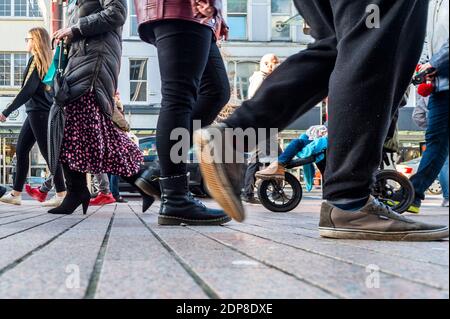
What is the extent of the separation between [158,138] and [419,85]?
2598 mm

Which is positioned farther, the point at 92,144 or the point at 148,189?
the point at 92,144

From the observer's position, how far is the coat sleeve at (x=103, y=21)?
3708 mm

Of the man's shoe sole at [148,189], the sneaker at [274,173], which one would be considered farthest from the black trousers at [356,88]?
the sneaker at [274,173]

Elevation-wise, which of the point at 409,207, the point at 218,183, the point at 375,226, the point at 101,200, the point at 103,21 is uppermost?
the point at 103,21

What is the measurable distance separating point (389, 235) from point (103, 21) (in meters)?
2.47

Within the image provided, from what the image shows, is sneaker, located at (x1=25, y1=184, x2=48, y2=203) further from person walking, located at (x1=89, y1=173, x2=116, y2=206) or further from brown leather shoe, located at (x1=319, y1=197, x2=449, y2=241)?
brown leather shoe, located at (x1=319, y1=197, x2=449, y2=241)

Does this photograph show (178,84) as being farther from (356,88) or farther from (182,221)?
(356,88)

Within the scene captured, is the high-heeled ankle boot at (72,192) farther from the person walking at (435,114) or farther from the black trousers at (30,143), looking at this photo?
the person walking at (435,114)

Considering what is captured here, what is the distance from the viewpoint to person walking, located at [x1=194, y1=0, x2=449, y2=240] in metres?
1.98

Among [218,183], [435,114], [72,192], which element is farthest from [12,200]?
[218,183]

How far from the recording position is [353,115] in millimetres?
1997

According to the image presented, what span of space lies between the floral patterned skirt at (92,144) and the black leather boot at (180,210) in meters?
1.20

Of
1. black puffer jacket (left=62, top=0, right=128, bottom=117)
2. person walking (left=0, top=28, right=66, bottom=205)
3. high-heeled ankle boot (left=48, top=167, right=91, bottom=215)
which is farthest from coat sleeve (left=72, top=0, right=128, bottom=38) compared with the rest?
person walking (left=0, top=28, right=66, bottom=205)

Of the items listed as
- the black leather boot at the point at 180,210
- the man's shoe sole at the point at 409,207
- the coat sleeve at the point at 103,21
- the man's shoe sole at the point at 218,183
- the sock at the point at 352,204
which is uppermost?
the coat sleeve at the point at 103,21
